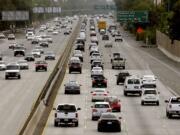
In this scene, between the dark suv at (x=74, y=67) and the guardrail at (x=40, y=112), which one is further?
the dark suv at (x=74, y=67)

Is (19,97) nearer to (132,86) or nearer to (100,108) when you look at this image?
(132,86)

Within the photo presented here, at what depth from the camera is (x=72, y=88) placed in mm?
74250

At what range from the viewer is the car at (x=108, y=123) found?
4491cm

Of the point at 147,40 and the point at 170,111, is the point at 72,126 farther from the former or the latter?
the point at 147,40

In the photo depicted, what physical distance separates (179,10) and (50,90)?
226 ft

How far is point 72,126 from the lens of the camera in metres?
49.0

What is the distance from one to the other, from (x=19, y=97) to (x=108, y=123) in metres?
25.7

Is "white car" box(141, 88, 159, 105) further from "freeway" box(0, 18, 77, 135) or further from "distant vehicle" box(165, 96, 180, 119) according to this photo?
"distant vehicle" box(165, 96, 180, 119)

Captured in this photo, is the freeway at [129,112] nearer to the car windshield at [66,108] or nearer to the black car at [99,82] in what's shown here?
the black car at [99,82]

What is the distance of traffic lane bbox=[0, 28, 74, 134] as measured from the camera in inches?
2025

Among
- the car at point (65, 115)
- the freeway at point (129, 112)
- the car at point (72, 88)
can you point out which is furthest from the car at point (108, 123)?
the car at point (72, 88)

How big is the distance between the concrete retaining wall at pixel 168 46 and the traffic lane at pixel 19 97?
28.4 meters

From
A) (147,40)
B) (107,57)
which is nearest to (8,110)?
(107,57)

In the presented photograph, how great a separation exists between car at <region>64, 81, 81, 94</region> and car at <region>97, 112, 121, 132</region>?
27.9 meters
